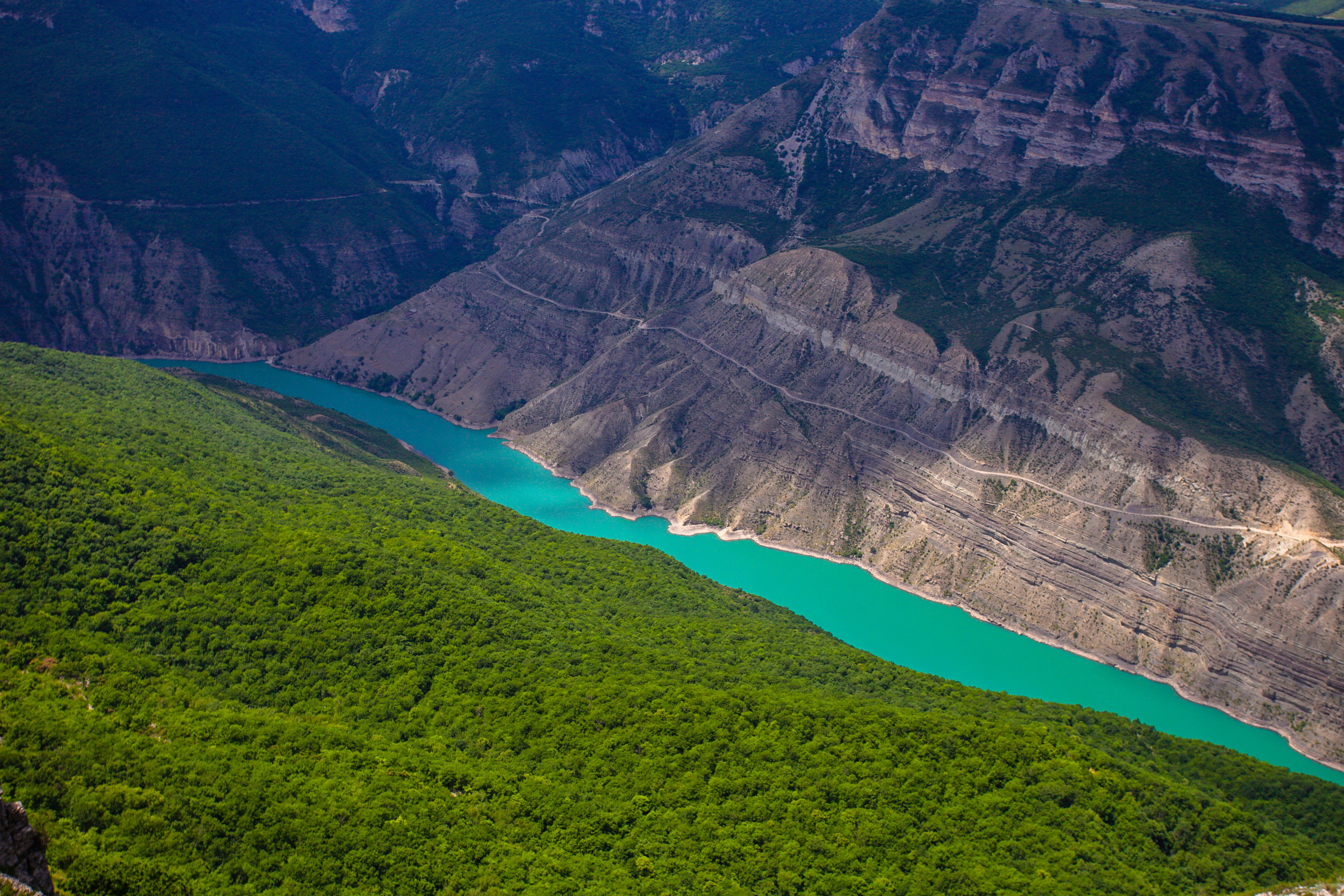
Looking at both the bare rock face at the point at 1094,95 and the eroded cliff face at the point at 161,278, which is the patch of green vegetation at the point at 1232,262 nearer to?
the bare rock face at the point at 1094,95

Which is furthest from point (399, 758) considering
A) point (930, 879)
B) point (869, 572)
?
point (869, 572)

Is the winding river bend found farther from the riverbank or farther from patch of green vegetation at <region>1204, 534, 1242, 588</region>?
patch of green vegetation at <region>1204, 534, 1242, 588</region>

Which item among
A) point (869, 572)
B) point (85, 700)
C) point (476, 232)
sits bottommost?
point (869, 572)

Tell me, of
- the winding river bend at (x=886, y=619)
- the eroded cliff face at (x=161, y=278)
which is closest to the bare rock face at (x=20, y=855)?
the winding river bend at (x=886, y=619)

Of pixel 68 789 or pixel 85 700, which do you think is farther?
pixel 85 700

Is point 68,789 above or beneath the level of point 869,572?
above

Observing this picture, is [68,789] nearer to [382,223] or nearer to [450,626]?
[450,626]
